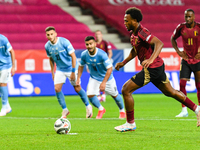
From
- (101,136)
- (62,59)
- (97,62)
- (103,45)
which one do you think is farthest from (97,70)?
(103,45)

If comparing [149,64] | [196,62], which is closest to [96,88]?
Answer: [196,62]

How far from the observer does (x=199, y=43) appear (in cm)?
781

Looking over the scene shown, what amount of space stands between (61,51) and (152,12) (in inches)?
544

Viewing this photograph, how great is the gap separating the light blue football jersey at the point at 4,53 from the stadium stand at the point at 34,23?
9.45 meters

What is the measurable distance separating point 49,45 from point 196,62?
2.95 metres

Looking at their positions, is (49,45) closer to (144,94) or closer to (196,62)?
(196,62)

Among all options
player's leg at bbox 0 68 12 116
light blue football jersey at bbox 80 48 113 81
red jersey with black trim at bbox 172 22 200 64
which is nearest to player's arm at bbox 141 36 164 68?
light blue football jersey at bbox 80 48 113 81

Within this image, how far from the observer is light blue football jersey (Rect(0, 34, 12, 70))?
28.3 feet

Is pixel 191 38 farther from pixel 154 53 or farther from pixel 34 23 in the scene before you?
pixel 34 23

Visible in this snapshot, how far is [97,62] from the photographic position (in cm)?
795

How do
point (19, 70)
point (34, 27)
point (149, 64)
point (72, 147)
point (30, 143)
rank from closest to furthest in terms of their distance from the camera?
point (72, 147) < point (30, 143) < point (149, 64) < point (19, 70) < point (34, 27)

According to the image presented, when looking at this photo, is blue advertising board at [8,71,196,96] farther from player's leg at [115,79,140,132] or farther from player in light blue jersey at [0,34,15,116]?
player's leg at [115,79,140,132]

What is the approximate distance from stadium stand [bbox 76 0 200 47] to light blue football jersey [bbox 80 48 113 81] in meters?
12.1

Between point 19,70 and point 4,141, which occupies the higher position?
point 4,141
